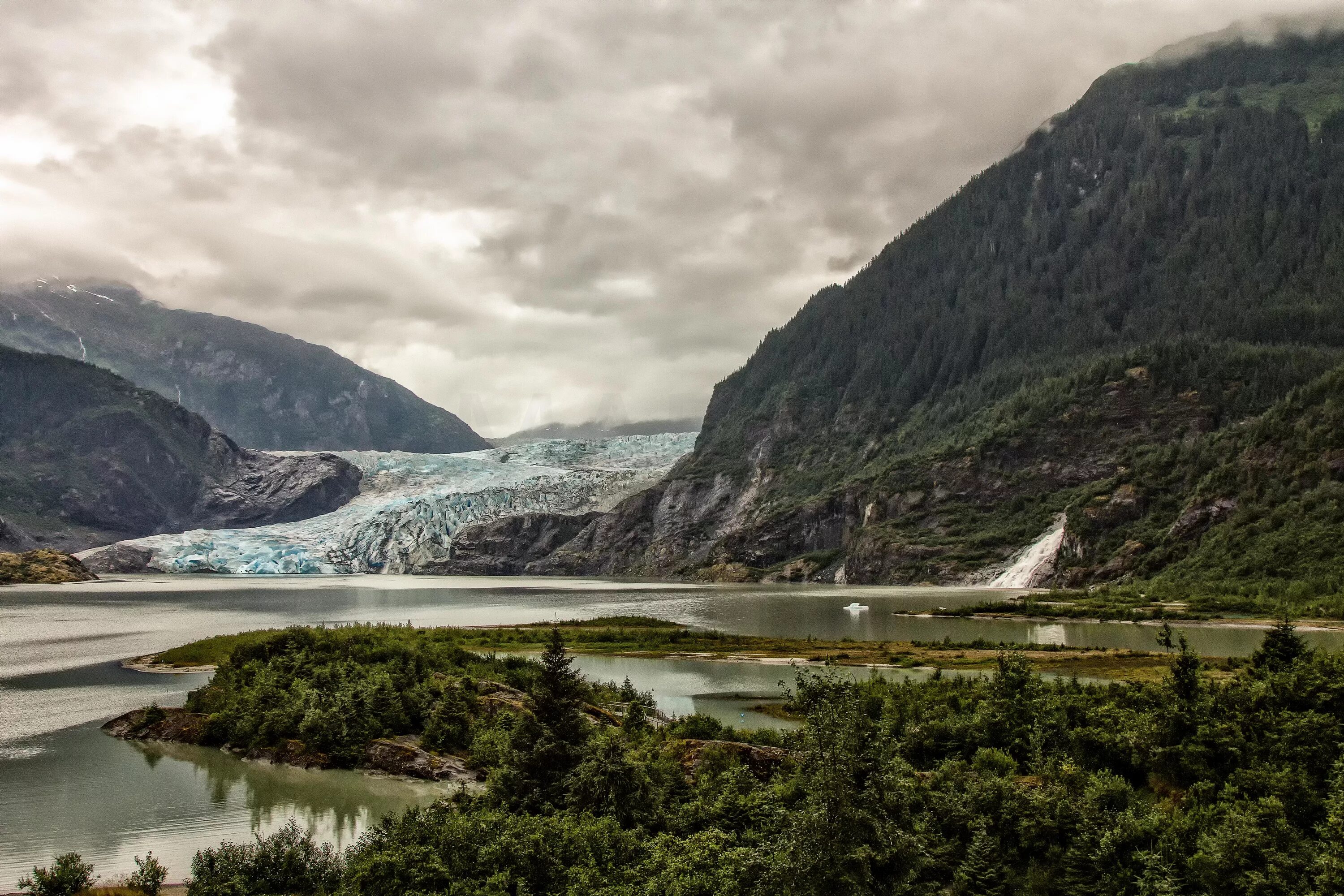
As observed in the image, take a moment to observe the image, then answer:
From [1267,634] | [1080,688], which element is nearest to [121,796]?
[1080,688]

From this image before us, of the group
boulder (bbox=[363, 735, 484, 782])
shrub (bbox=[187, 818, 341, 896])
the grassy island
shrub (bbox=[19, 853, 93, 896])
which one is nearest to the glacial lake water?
boulder (bbox=[363, 735, 484, 782])

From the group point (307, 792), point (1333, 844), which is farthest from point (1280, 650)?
point (307, 792)

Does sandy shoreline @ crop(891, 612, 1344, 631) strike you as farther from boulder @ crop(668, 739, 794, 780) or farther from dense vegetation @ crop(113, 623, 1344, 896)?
boulder @ crop(668, 739, 794, 780)

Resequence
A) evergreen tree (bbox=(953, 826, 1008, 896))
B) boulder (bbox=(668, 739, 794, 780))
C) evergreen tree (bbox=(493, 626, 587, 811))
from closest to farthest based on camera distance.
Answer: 1. evergreen tree (bbox=(953, 826, 1008, 896))
2. evergreen tree (bbox=(493, 626, 587, 811))
3. boulder (bbox=(668, 739, 794, 780))

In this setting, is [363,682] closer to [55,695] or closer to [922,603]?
[55,695]

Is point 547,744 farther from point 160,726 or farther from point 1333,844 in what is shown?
point 160,726

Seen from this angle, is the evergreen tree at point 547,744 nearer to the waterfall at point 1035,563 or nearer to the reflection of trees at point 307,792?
the reflection of trees at point 307,792

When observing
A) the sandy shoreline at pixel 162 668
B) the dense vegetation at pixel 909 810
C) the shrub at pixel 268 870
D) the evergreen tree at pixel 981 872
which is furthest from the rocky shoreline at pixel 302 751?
the sandy shoreline at pixel 162 668
